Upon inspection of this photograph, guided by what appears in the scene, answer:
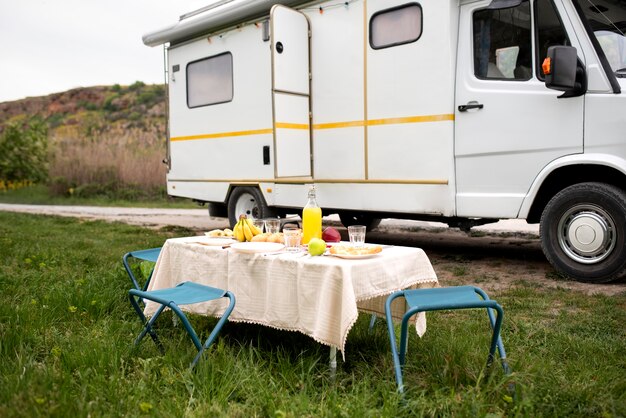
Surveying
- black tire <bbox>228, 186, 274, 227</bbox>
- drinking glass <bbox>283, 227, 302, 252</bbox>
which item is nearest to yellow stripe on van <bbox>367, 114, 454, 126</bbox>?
black tire <bbox>228, 186, 274, 227</bbox>

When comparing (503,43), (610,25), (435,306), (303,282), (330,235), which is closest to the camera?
(435,306)

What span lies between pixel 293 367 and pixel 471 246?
17.4 ft

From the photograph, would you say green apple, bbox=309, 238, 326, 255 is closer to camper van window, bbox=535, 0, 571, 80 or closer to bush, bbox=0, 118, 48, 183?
camper van window, bbox=535, 0, 571, 80

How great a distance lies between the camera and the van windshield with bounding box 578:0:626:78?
17.6 ft

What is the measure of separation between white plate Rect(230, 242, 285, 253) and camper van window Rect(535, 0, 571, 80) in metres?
3.22

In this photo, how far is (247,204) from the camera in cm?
842

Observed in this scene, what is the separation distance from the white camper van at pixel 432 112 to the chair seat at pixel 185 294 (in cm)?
335

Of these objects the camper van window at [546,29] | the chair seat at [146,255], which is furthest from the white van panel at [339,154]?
the chair seat at [146,255]

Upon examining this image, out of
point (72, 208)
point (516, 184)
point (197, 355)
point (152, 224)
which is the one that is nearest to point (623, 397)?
point (197, 355)

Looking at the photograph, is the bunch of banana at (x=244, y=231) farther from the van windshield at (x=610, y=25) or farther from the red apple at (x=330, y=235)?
the van windshield at (x=610, y=25)

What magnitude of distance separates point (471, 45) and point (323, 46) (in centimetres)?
184

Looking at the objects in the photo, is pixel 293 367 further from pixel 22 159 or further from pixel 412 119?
pixel 22 159

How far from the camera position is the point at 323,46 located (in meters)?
7.25

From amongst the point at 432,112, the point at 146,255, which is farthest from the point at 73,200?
the point at 146,255
